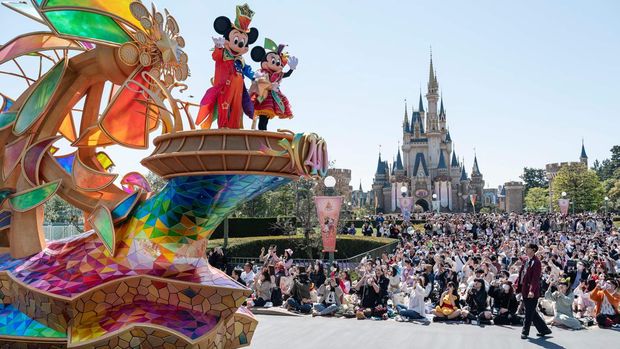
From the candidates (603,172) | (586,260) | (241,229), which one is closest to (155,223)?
(586,260)

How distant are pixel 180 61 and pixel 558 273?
11.6 metres

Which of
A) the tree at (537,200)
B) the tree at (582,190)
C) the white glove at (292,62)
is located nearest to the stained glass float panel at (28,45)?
the white glove at (292,62)

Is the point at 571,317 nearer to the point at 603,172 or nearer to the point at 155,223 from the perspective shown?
A: the point at 155,223

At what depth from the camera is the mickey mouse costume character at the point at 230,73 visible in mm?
7074

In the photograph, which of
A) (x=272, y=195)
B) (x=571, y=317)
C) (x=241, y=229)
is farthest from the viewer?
(x=272, y=195)

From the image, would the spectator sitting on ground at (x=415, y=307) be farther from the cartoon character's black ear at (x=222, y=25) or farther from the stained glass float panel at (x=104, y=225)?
the cartoon character's black ear at (x=222, y=25)

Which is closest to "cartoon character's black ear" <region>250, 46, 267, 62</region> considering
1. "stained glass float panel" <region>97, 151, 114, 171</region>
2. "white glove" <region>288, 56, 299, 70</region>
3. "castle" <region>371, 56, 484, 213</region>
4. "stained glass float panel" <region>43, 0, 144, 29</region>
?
"white glove" <region>288, 56, 299, 70</region>

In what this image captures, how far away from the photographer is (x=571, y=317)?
459 inches

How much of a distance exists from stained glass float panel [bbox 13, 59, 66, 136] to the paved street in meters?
4.76

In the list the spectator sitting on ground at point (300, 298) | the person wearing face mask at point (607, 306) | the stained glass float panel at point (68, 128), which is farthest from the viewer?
the spectator sitting on ground at point (300, 298)

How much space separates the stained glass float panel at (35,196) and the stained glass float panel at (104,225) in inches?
31.1

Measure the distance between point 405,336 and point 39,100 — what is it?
283 inches

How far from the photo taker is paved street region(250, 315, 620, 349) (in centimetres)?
976

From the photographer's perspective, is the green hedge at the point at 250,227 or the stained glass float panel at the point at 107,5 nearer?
the stained glass float panel at the point at 107,5
